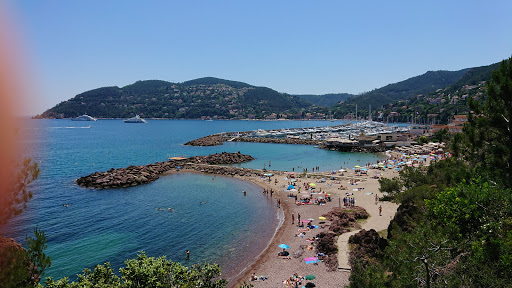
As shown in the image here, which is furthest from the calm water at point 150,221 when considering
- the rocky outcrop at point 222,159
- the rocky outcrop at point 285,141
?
the rocky outcrop at point 285,141

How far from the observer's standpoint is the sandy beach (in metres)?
16.2

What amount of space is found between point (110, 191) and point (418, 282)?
3502cm

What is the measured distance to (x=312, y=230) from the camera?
22.7 metres

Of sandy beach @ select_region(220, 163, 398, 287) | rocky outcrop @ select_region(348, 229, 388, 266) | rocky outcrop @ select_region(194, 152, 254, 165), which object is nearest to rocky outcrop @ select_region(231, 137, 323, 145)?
rocky outcrop @ select_region(194, 152, 254, 165)

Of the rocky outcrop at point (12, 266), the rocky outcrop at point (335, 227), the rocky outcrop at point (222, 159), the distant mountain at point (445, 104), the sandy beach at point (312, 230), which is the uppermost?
the distant mountain at point (445, 104)

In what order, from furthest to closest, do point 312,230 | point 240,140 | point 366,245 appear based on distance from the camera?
1. point 240,140
2. point 312,230
3. point 366,245

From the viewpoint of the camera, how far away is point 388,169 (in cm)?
4531

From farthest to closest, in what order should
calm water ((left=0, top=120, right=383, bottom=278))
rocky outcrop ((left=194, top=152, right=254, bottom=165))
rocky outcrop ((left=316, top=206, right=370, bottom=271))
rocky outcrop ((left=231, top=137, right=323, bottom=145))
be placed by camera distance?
rocky outcrop ((left=231, top=137, right=323, bottom=145)) < rocky outcrop ((left=194, top=152, right=254, bottom=165)) < calm water ((left=0, top=120, right=383, bottom=278)) < rocky outcrop ((left=316, top=206, right=370, bottom=271))

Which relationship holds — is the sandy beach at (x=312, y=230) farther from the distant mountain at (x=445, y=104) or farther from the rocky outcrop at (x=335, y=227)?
the distant mountain at (x=445, y=104)

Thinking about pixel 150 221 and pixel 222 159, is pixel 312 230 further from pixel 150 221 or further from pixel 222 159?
pixel 222 159

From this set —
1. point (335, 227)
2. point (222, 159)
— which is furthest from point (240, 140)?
point (335, 227)

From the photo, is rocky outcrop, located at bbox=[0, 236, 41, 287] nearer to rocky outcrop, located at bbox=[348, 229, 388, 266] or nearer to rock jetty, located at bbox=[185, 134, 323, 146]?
rocky outcrop, located at bbox=[348, 229, 388, 266]

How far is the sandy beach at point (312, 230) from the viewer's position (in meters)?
16.2

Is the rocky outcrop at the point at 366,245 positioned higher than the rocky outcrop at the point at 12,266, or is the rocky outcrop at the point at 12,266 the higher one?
the rocky outcrop at the point at 12,266
